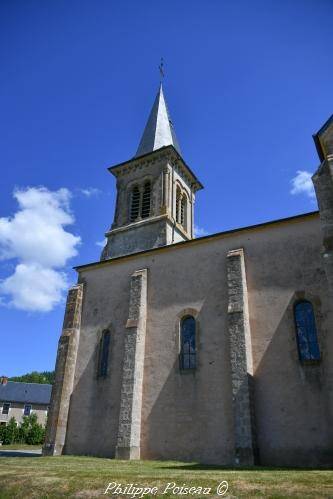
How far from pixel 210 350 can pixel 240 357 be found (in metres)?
1.52

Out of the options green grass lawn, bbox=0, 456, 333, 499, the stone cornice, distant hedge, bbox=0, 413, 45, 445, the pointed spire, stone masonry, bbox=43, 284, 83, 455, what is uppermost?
the pointed spire

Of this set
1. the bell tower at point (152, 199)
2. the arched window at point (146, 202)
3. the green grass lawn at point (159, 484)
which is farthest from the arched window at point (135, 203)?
the green grass lawn at point (159, 484)

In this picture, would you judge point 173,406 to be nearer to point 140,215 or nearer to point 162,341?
point 162,341

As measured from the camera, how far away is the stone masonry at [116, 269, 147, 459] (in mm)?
13875

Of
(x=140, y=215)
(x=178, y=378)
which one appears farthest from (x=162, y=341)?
(x=140, y=215)

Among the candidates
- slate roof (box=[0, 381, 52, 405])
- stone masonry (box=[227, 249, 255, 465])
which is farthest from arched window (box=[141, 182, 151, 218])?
slate roof (box=[0, 381, 52, 405])

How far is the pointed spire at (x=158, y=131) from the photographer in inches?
1074

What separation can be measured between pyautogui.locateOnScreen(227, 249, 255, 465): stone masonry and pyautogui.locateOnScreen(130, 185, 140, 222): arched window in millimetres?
10702

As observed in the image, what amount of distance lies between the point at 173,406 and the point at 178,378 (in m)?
1.04

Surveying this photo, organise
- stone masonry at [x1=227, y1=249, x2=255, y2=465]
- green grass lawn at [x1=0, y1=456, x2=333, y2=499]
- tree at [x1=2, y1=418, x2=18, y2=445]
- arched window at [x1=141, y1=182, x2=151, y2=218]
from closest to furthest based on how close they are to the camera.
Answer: green grass lawn at [x1=0, y1=456, x2=333, y2=499]
stone masonry at [x1=227, y1=249, x2=255, y2=465]
arched window at [x1=141, y1=182, x2=151, y2=218]
tree at [x1=2, y1=418, x2=18, y2=445]

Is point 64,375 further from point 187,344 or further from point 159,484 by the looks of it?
point 159,484

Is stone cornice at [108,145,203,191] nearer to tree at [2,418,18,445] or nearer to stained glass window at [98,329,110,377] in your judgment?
stained glass window at [98,329,110,377]

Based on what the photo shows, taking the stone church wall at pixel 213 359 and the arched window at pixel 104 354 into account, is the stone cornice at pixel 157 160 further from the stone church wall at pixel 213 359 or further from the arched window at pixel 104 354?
the arched window at pixel 104 354

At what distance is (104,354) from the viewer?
55.8 ft
